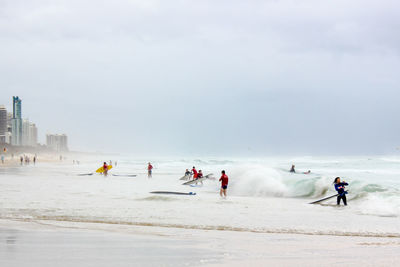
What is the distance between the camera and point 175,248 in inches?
379

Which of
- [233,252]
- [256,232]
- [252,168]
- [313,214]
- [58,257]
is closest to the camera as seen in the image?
[58,257]

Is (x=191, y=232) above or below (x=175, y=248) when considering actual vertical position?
below

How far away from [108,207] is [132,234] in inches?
279

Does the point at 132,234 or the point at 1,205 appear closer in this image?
the point at 132,234

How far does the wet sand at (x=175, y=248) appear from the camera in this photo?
324 inches

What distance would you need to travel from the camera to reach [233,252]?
9320 millimetres

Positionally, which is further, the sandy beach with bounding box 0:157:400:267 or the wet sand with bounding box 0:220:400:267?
the sandy beach with bounding box 0:157:400:267

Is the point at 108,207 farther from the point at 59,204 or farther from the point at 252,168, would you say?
the point at 252,168

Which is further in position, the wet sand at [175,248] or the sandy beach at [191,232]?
the sandy beach at [191,232]

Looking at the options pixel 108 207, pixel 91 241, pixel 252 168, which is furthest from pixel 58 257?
pixel 252 168

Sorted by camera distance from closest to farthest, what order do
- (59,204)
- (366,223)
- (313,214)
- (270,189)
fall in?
1. (366,223)
2. (313,214)
3. (59,204)
4. (270,189)

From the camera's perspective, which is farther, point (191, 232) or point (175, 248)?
point (191, 232)

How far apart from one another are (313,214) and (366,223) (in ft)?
9.06

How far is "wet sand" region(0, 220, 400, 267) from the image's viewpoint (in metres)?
8.23
